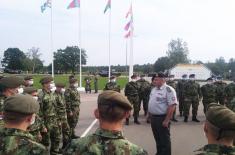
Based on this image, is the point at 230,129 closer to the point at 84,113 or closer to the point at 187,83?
the point at 187,83

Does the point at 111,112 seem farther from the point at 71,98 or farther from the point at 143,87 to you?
the point at 143,87

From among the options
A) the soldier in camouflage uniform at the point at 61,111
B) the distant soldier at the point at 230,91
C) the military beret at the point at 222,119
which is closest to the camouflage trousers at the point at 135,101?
the distant soldier at the point at 230,91

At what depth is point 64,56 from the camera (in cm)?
9912

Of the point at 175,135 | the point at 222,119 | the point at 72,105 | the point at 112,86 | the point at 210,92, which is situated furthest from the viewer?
the point at 210,92

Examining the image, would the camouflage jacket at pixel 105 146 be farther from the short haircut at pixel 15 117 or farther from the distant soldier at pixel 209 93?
the distant soldier at pixel 209 93

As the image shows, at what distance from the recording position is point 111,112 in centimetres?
269

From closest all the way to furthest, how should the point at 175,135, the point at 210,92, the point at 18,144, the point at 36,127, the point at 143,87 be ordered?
1. the point at 18,144
2. the point at 36,127
3. the point at 175,135
4. the point at 210,92
5. the point at 143,87

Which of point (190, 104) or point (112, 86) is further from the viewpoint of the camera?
point (190, 104)

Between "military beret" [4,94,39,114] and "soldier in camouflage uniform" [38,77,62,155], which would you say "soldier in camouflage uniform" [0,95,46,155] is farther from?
"soldier in camouflage uniform" [38,77,62,155]

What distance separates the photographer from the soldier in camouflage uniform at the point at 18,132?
296cm

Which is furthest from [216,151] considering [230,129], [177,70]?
[177,70]

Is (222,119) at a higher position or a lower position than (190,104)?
higher

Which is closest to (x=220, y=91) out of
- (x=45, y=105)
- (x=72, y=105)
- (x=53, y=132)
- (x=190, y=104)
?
(x=190, y=104)

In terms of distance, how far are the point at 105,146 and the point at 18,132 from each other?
0.78 m
